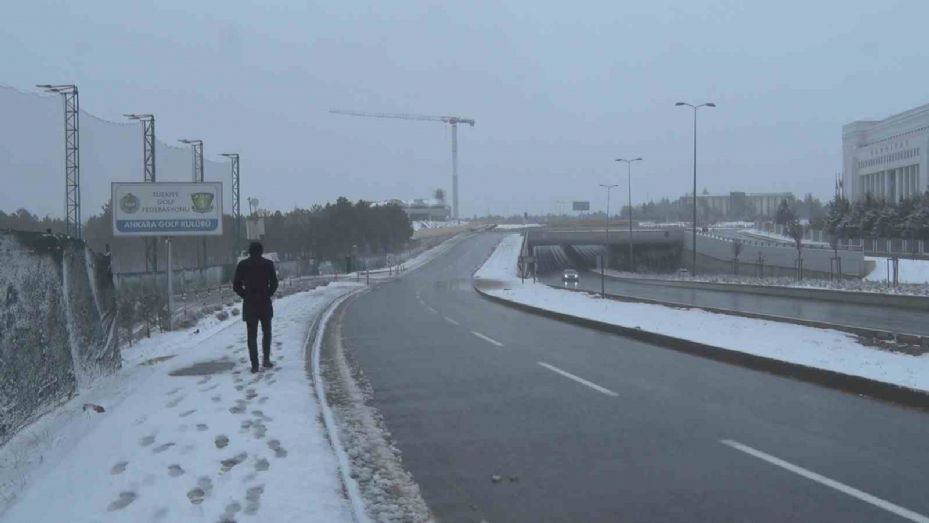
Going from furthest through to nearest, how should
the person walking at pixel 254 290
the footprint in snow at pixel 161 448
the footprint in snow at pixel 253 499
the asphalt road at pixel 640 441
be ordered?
the person walking at pixel 254 290 < the footprint in snow at pixel 161 448 < the asphalt road at pixel 640 441 < the footprint in snow at pixel 253 499

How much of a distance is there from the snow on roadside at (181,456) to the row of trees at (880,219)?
62.9 meters

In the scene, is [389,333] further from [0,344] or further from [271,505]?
[271,505]

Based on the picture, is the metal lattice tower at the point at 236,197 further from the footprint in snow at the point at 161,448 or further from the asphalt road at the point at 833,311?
the footprint in snow at the point at 161,448

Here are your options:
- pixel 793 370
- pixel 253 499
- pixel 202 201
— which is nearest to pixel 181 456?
pixel 253 499

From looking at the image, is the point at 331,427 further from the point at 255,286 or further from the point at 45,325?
the point at 255,286

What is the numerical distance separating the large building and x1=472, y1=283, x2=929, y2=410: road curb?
3385 inches

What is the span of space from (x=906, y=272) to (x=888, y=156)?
67.0 metres

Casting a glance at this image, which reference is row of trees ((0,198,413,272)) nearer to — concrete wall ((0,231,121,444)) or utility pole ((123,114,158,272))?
utility pole ((123,114,158,272))

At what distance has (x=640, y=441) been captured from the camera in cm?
855

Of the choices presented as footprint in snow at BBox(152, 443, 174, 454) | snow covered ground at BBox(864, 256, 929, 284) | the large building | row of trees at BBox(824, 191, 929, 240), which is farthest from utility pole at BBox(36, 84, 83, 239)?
the large building

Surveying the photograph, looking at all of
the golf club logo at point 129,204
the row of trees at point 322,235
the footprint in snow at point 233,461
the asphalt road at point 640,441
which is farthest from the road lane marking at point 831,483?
the row of trees at point 322,235

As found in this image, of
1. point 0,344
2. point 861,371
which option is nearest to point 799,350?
point 861,371

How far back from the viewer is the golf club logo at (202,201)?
27312 millimetres

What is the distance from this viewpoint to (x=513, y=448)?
835cm
